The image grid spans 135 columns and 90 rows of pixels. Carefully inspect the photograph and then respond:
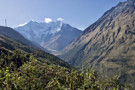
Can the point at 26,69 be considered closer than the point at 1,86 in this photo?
No

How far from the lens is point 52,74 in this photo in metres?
4.43

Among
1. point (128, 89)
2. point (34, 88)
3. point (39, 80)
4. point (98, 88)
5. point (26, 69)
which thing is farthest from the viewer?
point (26, 69)

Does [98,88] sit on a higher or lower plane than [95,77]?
lower

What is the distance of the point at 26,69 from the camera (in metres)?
4.31

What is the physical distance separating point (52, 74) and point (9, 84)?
1455 mm

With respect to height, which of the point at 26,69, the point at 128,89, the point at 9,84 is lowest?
the point at 128,89

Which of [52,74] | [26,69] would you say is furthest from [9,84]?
[52,74]

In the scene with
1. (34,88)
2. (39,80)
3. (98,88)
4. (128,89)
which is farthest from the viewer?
(39,80)

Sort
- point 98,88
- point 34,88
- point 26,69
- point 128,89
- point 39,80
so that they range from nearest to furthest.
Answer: point 128,89 < point 98,88 < point 34,88 < point 39,80 < point 26,69

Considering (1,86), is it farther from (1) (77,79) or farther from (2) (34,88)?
(1) (77,79)

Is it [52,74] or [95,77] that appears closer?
[95,77]

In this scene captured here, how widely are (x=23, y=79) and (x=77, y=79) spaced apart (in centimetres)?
151

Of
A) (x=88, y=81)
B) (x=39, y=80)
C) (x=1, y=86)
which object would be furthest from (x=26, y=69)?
(x=88, y=81)

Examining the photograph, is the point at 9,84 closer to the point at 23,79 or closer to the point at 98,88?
the point at 23,79
